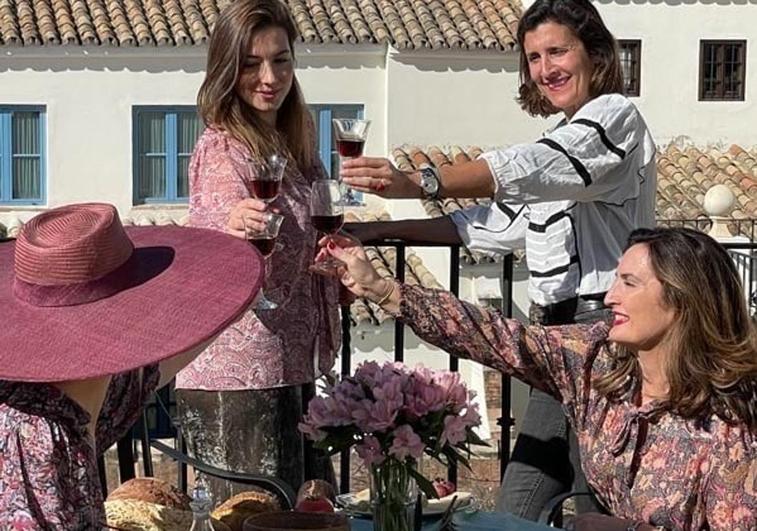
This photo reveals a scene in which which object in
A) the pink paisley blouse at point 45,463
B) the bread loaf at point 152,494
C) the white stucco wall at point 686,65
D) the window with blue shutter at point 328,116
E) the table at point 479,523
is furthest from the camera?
the white stucco wall at point 686,65

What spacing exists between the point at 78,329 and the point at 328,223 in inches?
31.7

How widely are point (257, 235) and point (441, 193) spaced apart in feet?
1.48

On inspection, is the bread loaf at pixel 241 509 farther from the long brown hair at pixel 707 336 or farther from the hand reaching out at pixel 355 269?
the long brown hair at pixel 707 336

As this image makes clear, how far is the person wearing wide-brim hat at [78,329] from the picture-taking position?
2227mm

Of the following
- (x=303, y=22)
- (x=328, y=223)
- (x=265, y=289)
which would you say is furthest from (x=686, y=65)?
(x=328, y=223)

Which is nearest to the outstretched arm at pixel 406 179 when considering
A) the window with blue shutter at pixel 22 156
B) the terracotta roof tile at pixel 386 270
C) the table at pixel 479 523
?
the table at pixel 479 523

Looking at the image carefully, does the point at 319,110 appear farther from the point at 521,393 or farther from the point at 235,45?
the point at 235,45

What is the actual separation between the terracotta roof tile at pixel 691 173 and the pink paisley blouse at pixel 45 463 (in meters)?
14.6

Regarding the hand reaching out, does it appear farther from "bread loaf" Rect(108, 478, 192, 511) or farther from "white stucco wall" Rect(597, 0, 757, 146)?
"white stucco wall" Rect(597, 0, 757, 146)

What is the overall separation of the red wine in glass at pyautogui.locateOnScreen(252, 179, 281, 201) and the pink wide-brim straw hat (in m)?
0.70

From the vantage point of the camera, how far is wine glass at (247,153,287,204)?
3.16 meters

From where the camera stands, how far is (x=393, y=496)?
2.64 metres

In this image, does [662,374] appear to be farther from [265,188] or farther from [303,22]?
[303,22]

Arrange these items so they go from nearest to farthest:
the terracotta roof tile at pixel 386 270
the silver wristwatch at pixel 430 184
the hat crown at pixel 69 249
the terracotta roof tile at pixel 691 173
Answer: the hat crown at pixel 69 249 → the silver wristwatch at pixel 430 184 → the terracotta roof tile at pixel 386 270 → the terracotta roof tile at pixel 691 173
